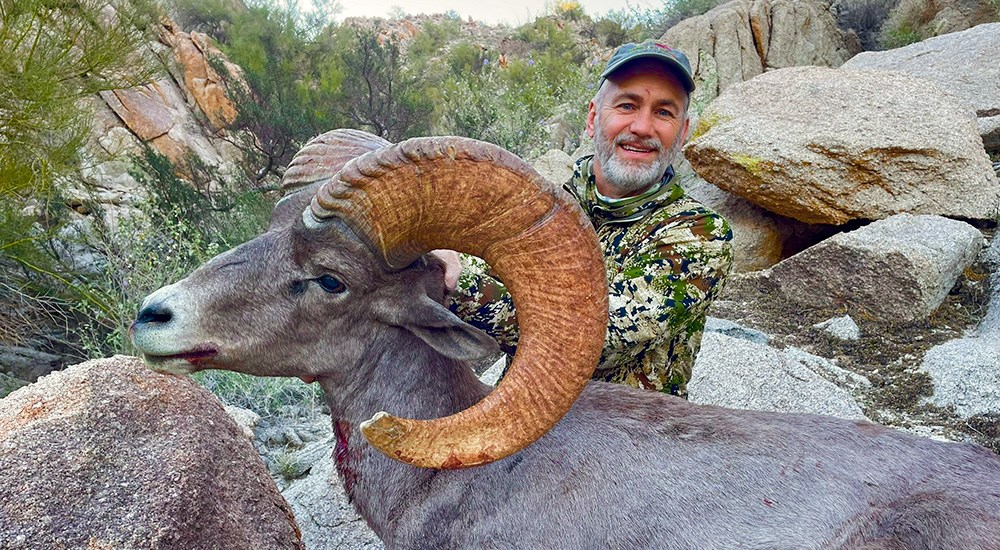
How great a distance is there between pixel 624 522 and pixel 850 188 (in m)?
7.97

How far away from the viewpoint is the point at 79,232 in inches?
365

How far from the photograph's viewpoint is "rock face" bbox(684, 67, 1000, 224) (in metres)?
8.38

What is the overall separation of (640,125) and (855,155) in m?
6.33

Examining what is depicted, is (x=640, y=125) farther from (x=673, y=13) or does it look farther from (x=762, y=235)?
(x=673, y=13)

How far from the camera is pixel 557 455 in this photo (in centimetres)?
252

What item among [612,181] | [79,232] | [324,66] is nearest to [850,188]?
[612,181]

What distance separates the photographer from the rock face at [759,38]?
18953 mm

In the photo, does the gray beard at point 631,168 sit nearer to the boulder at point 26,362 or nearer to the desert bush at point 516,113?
the boulder at point 26,362

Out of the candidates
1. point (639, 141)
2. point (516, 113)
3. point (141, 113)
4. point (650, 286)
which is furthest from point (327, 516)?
point (141, 113)

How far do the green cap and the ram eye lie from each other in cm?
210

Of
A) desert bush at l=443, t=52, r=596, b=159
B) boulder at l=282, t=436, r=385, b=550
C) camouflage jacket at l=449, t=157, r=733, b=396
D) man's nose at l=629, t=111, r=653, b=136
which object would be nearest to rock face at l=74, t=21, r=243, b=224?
desert bush at l=443, t=52, r=596, b=159

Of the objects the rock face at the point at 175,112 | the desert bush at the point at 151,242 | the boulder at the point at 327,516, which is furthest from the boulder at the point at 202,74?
the boulder at the point at 327,516

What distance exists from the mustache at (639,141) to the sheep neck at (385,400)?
1778 millimetres

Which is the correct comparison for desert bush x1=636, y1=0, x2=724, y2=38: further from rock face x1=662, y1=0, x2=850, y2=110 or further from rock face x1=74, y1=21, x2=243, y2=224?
rock face x1=74, y1=21, x2=243, y2=224
